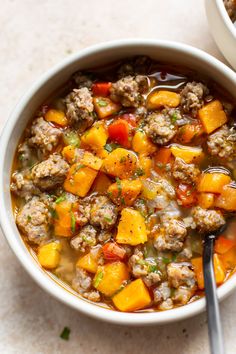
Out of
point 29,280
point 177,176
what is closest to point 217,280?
point 177,176

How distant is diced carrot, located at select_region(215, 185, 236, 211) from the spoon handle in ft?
0.63

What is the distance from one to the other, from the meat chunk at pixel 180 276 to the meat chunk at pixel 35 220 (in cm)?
75

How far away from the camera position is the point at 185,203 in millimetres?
3553

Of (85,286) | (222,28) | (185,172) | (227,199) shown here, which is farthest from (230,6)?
(85,286)

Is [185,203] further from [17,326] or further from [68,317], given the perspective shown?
[17,326]

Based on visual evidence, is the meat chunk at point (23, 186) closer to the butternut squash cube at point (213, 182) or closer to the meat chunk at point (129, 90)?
the meat chunk at point (129, 90)

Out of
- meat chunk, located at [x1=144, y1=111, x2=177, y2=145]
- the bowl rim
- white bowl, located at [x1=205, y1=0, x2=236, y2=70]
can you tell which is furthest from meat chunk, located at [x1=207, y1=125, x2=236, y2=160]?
the bowl rim

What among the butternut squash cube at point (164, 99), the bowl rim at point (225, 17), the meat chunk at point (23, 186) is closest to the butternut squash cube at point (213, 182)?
the butternut squash cube at point (164, 99)

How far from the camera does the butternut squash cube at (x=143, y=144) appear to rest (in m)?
3.62

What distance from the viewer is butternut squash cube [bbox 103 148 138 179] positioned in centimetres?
356

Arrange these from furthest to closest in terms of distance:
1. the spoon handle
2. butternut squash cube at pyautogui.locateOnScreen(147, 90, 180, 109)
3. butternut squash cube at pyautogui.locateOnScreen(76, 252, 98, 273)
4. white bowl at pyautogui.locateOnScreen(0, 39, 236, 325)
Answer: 1. butternut squash cube at pyautogui.locateOnScreen(147, 90, 180, 109)
2. butternut squash cube at pyautogui.locateOnScreen(76, 252, 98, 273)
3. white bowl at pyautogui.locateOnScreen(0, 39, 236, 325)
4. the spoon handle

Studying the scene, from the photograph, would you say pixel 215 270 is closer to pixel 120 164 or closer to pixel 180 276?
pixel 180 276

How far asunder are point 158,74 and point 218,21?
469mm

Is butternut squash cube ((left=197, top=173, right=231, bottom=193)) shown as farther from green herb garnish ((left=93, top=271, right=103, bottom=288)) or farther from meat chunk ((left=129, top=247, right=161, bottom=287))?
green herb garnish ((left=93, top=271, right=103, bottom=288))
